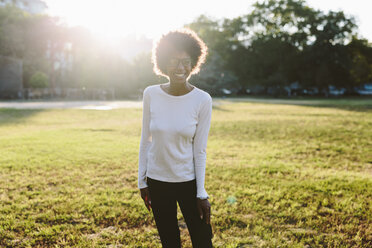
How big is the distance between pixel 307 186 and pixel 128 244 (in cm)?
372

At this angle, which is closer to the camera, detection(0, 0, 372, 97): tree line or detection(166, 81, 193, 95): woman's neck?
detection(166, 81, 193, 95): woman's neck

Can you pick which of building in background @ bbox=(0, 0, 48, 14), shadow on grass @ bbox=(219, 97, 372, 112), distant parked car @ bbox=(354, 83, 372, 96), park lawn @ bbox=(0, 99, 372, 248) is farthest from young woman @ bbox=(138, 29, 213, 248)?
building in background @ bbox=(0, 0, 48, 14)

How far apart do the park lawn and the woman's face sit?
91.3 inches

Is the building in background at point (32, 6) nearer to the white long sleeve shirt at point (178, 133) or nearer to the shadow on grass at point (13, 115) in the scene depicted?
the shadow on grass at point (13, 115)

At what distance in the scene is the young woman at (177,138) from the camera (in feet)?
7.33

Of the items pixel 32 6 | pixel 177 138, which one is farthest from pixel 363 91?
pixel 177 138

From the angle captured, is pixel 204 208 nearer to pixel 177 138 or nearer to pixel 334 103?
pixel 177 138

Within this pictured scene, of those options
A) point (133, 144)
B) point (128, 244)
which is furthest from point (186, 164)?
point (133, 144)

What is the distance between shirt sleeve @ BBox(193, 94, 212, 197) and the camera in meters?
2.26

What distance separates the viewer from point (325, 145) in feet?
32.9

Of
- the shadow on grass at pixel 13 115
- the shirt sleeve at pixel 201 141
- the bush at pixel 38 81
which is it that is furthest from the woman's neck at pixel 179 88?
the bush at pixel 38 81

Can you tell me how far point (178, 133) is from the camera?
2215 mm

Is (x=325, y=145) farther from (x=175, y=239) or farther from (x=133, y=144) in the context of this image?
(x=175, y=239)

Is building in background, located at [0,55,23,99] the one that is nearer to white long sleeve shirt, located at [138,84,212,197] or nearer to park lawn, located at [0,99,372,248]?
park lawn, located at [0,99,372,248]
